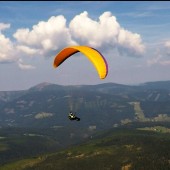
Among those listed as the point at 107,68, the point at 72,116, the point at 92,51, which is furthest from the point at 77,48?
the point at 72,116

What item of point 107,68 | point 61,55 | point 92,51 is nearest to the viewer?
point 107,68

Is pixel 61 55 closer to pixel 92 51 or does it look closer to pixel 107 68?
pixel 92 51

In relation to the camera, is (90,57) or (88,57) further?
(88,57)

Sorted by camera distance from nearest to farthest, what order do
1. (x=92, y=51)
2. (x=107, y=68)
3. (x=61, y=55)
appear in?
(x=107, y=68) → (x=92, y=51) → (x=61, y=55)

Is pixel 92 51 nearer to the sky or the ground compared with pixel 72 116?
nearer to the sky

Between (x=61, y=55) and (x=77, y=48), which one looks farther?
(x=61, y=55)
